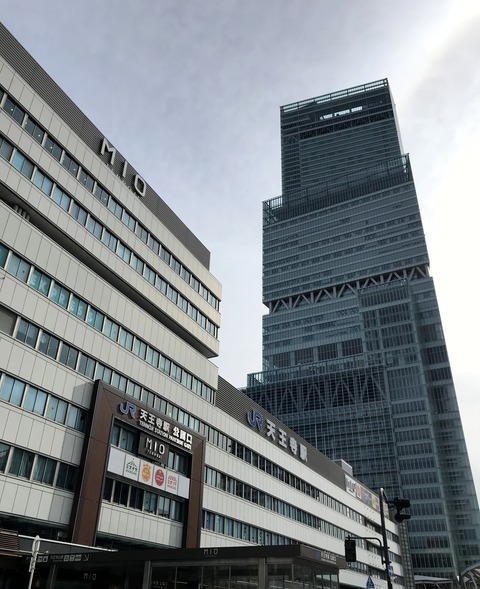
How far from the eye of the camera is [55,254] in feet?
127


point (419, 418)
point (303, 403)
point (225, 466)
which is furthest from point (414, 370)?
point (225, 466)

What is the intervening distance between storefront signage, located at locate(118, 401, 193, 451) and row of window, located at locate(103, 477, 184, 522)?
189 inches

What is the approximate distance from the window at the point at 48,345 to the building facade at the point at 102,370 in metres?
0.11

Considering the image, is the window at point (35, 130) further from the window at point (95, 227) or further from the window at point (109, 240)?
the window at point (109, 240)

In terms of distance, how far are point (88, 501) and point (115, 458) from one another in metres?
4.07

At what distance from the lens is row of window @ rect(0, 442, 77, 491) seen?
31531 mm

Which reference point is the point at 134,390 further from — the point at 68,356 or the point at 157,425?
the point at 68,356

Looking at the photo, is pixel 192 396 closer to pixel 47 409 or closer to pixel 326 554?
pixel 47 409

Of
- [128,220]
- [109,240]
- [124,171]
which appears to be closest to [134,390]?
[109,240]

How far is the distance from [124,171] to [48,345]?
69.3 feet

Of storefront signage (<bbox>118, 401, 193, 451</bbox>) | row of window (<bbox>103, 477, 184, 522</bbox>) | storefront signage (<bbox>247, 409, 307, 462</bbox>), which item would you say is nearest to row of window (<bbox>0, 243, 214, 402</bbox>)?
storefront signage (<bbox>118, 401, 193, 451</bbox>)

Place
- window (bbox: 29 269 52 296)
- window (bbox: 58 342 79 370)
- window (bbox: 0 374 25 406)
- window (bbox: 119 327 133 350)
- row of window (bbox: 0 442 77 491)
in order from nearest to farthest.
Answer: row of window (bbox: 0 442 77 491) → window (bbox: 0 374 25 406) → window (bbox: 29 269 52 296) → window (bbox: 58 342 79 370) → window (bbox: 119 327 133 350)

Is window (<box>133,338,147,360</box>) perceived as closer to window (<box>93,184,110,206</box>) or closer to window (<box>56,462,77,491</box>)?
window (<box>56,462,77,491</box>)

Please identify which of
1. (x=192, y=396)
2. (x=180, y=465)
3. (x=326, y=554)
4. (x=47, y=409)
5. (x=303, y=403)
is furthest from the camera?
(x=303, y=403)
